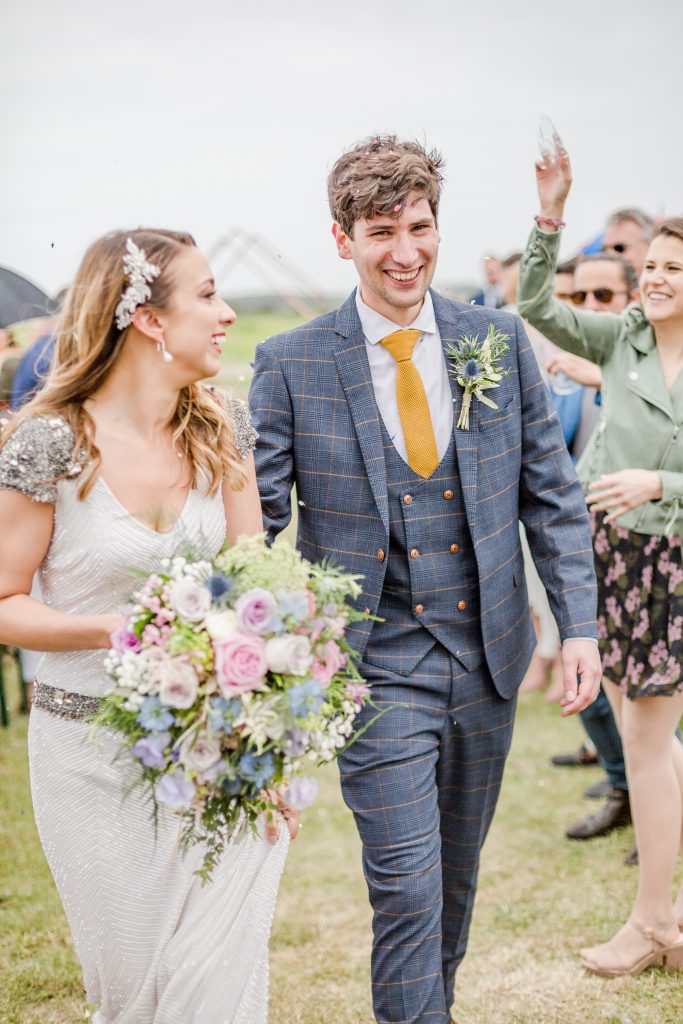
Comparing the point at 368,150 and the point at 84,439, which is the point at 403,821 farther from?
the point at 368,150

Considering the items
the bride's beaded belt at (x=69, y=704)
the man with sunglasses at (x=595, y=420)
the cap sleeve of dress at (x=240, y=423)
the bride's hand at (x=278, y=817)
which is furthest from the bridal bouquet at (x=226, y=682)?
the man with sunglasses at (x=595, y=420)

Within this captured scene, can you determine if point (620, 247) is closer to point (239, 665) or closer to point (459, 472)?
point (459, 472)

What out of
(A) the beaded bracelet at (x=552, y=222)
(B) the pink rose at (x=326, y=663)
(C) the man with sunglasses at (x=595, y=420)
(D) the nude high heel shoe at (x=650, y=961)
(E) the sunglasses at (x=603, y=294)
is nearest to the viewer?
(B) the pink rose at (x=326, y=663)

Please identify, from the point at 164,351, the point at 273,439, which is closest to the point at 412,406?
the point at 273,439

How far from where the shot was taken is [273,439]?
3.36 m

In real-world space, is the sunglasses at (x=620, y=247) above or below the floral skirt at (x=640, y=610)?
above

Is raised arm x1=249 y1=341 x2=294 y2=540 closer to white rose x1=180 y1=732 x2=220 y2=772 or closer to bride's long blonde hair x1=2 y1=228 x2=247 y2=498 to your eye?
bride's long blonde hair x1=2 y1=228 x2=247 y2=498

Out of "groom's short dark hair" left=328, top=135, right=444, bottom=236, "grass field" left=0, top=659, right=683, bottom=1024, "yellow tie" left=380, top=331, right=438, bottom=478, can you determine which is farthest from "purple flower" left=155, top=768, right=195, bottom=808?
"grass field" left=0, top=659, right=683, bottom=1024

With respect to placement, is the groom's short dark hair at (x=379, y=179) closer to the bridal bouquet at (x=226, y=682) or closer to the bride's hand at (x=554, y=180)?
the bride's hand at (x=554, y=180)

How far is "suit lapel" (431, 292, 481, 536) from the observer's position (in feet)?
10.8

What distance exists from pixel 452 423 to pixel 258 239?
9927 mm

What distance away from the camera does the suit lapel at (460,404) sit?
328 centimetres

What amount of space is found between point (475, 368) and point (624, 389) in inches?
40.5

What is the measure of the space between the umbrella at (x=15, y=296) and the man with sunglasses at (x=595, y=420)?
108 inches
